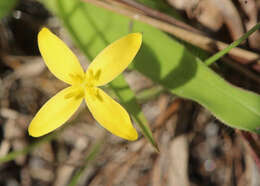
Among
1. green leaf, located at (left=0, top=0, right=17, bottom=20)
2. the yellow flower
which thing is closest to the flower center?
the yellow flower

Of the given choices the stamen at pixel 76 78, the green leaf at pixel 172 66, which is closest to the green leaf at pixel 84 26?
the green leaf at pixel 172 66

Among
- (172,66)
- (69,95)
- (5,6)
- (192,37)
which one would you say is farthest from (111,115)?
(5,6)

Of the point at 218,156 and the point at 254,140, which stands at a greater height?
the point at 254,140

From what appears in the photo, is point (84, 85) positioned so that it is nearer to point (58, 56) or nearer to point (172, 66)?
point (58, 56)

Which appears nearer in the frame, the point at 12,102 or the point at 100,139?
the point at 100,139

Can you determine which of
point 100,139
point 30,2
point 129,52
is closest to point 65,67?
point 129,52

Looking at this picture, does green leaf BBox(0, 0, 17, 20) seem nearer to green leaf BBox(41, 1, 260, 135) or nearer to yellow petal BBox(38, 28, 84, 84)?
A: green leaf BBox(41, 1, 260, 135)

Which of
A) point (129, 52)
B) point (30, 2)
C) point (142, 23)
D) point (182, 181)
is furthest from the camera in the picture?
point (30, 2)

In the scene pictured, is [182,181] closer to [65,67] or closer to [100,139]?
[100,139]
